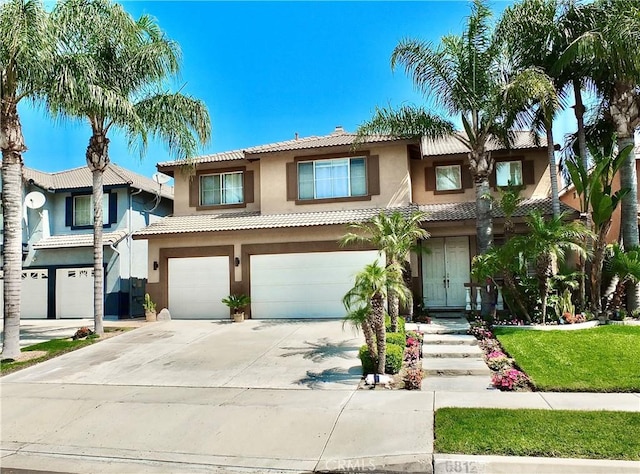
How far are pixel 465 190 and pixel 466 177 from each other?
49 cm

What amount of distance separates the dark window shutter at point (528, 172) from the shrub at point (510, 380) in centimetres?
1007

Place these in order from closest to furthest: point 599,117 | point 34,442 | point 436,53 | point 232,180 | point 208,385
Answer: point 34,442 < point 208,385 < point 436,53 < point 599,117 < point 232,180

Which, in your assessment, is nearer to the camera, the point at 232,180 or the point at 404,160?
the point at 404,160

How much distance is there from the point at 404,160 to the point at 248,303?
7420mm

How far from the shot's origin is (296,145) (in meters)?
17.0

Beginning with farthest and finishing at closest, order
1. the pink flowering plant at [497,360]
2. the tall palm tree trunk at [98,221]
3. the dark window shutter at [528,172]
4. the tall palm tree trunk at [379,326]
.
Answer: the dark window shutter at [528,172]
the tall palm tree trunk at [98,221]
the pink flowering plant at [497,360]
the tall palm tree trunk at [379,326]

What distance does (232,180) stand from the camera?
18.1 meters

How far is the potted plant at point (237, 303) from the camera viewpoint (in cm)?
1527

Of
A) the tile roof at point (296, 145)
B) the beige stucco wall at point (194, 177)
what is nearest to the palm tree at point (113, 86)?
the tile roof at point (296, 145)

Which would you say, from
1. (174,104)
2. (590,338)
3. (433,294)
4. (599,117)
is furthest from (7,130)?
(599,117)

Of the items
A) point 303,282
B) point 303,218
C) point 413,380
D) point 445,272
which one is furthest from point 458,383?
point 303,218

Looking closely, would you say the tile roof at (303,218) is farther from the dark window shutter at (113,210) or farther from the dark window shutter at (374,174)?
the dark window shutter at (113,210)

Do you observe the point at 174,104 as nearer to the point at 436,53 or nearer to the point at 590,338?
the point at 436,53

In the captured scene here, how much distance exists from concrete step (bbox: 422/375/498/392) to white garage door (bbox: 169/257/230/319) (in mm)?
9746
